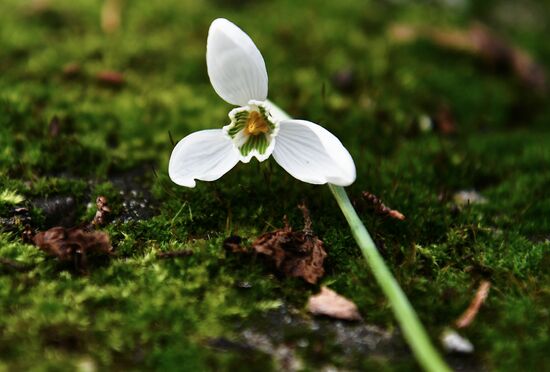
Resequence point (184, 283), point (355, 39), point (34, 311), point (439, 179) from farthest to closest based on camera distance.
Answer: point (355, 39) < point (439, 179) < point (184, 283) < point (34, 311)

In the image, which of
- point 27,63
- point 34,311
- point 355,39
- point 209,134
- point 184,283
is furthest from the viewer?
point 355,39

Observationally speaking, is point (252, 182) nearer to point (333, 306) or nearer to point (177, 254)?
point (177, 254)

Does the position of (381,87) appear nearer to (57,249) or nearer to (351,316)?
(351,316)

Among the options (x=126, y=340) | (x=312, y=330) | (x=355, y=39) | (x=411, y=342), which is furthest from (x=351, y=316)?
(x=355, y=39)

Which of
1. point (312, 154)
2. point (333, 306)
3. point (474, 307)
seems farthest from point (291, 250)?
point (474, 307)

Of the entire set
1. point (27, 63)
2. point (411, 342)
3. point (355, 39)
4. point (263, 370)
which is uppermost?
point (355, 39)

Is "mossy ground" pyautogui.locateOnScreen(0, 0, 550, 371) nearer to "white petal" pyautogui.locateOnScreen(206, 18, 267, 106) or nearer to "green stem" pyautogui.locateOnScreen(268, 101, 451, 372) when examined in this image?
"green stem" pyautogui.locateOnScreen(268, 101, 451, 372)

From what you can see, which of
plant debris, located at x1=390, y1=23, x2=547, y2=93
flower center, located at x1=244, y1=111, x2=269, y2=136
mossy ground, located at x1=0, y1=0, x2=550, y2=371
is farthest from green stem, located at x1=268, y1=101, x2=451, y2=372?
plant debris, located at x1=390, y1=23, x2=547, y2=93
